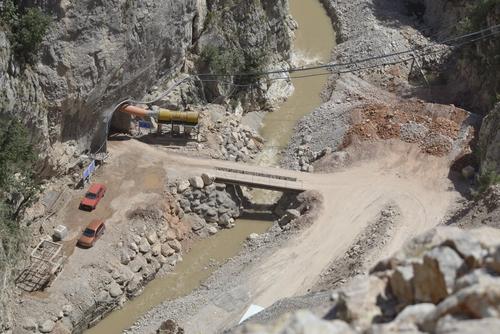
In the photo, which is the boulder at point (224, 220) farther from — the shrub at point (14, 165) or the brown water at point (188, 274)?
the shrub at point (14, 165)

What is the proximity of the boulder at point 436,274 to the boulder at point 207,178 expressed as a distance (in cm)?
2597

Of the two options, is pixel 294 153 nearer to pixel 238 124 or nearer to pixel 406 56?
pixel 238 124

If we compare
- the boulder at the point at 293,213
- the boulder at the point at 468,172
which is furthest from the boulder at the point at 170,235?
the boulder at the point at 468,172

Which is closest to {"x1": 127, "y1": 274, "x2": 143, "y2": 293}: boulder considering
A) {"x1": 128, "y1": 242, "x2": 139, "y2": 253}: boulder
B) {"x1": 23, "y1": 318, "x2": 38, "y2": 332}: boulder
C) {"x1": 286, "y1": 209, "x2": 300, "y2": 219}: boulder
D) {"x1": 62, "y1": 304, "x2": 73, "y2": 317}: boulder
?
{"x1": 128, "y1": 242, "x2": 139, "y2": 253}: boulder

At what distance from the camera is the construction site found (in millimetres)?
33906

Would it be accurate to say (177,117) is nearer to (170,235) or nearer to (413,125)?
(170,235)

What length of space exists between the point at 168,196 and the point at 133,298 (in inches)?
275

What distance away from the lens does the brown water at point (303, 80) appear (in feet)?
158

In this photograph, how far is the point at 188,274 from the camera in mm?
37312

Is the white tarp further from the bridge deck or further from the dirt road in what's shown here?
the bridge deck

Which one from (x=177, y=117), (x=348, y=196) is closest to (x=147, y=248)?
(x=177, y=117)

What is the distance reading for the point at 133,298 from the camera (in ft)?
117

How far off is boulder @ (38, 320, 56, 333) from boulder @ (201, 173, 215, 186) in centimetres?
1334

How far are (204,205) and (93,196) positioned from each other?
7055mm
